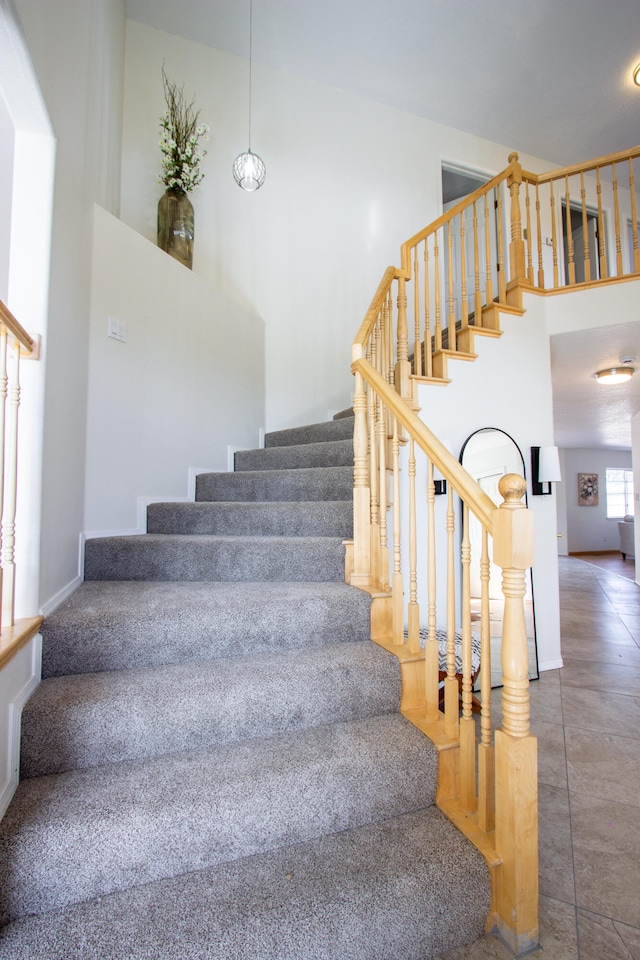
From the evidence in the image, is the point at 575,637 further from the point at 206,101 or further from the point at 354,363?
the point at 206,101

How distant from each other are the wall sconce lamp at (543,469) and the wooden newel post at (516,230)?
3.99 feet

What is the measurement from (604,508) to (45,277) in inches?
441

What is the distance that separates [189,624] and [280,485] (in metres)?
1.16

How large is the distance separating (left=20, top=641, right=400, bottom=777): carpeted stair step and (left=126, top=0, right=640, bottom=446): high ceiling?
2893 mm

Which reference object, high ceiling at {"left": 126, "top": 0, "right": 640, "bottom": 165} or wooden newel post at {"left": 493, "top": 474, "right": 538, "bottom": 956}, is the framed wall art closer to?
high ceiling at {"left": 126, "top": 0, "right": 640, "bottom": 165}

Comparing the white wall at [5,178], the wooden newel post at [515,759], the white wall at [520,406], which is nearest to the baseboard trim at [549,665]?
the white wall at [520,406]

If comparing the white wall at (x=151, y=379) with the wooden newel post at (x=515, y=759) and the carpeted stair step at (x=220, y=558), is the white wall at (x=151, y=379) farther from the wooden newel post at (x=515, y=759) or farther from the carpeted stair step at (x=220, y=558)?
the wooden newel post at (x=515, y=759)

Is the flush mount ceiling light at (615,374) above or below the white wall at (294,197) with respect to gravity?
→ below

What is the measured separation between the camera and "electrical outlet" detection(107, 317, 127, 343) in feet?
7.09

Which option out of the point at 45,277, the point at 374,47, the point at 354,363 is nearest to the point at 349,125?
the point at 374,47

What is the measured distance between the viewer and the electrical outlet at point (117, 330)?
2.16m

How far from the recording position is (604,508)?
31.7 feet

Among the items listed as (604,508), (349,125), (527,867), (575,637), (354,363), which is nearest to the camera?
(527,867)

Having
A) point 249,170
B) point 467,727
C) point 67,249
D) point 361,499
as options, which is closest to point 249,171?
point 249,170
